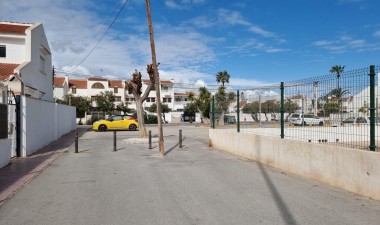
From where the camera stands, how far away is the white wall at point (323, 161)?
22.5ft

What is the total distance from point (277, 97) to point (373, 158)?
4820 mm

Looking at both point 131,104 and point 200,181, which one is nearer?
point 200,181

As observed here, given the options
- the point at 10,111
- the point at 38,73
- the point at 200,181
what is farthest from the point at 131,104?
the point at 200,181

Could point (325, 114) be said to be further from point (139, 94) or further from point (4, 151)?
point (139, 94)

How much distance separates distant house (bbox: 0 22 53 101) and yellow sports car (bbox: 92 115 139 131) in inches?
292

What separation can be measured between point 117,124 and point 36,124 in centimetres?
1835

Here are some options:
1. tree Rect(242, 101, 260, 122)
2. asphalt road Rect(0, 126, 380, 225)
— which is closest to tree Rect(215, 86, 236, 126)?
tree Rect(242, 101, 260, 122)

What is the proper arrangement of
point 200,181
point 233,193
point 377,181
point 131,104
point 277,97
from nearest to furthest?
point 377,181 < point 233,193 < point 200,181 < point 277,97 < point 131,104

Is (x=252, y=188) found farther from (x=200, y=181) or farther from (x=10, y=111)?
(x=10, y=111)

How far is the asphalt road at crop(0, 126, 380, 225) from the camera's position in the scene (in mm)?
5684

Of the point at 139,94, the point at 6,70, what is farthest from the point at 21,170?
the point at 6,70

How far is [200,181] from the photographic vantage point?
8828 mm

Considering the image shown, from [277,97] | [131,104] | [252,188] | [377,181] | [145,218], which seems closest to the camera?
[145,218]

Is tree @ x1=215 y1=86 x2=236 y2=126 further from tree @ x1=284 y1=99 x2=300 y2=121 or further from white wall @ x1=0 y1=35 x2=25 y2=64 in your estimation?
white wall @ x1=0 y1=35 x2=25 y2=64
